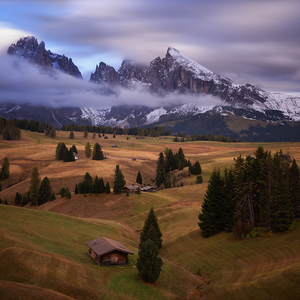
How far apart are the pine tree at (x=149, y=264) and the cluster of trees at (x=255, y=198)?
15.0 metres

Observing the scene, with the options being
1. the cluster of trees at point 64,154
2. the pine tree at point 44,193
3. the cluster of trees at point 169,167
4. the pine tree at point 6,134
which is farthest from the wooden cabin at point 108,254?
the pine tree at point 6,134

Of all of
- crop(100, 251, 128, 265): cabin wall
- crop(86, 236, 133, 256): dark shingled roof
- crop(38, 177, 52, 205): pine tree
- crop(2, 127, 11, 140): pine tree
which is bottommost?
crop(38, 177, 52, 205): pine tree

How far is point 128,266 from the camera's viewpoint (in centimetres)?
3491

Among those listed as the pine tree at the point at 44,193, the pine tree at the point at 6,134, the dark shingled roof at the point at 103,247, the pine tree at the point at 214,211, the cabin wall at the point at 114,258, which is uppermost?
the pine tree at the point at 6,134

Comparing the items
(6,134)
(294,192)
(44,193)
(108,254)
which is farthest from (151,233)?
(6,134)

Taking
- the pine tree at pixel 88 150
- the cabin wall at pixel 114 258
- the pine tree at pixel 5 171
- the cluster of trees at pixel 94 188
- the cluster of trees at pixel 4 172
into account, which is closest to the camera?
the cabin wall at pixel 114 258

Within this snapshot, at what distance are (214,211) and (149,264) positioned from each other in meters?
17.6

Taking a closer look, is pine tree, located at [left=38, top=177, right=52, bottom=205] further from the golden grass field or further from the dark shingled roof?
the dark shingled roof

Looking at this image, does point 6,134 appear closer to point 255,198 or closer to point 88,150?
point 88,150

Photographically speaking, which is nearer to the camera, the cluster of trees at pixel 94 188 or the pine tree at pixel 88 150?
the cluster of trees at pixel 94 188

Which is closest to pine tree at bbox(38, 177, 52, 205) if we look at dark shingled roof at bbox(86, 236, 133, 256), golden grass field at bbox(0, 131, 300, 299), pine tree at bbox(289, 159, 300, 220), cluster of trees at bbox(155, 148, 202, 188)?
golden grass field at bbox(0, 131, 300, 299)

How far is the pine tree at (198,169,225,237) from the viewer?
4400 centimetres

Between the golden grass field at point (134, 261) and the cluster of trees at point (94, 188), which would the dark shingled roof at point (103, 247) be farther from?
the cluster of trees at point (94, 188)

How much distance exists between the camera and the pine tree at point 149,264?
30469 millimetres
